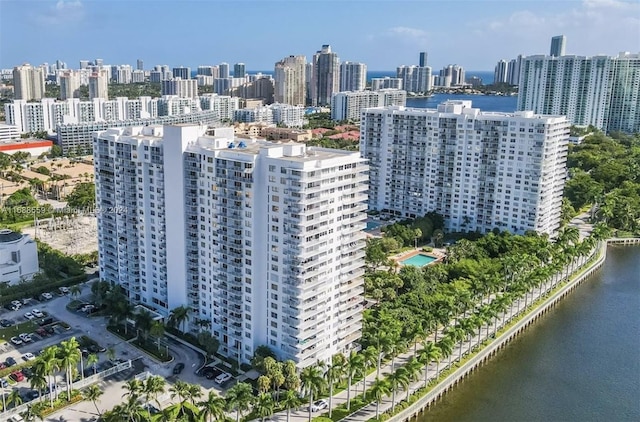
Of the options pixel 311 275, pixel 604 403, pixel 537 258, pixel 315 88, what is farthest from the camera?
pixel 315 88

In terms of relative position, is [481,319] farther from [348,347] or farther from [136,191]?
[136,191]

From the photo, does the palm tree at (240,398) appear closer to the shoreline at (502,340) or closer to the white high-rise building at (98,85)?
the shoreline at (502,340)

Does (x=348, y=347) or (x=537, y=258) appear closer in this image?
(x=348, y=347)

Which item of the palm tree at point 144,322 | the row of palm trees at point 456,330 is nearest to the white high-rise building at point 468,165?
the row of palm trees at point 456,330

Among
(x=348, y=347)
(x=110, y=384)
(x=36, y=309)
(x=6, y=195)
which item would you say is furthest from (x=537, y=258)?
(x=6, y=195)

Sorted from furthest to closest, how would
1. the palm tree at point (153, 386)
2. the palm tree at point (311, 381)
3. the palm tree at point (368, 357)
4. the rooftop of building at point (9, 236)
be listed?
the rooftop of building at point (9, 236) → the palm tree at point (368, 357) → the palm tree at point (311, 381) → the palm tree at point (153, 386)

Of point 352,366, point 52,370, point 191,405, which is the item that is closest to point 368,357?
point 352,366

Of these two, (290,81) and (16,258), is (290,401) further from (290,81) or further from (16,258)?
(290,81)
